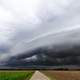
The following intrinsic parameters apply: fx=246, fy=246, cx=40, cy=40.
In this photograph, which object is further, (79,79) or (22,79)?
(22,79)

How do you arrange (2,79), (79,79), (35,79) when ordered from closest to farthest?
1. (35,79)
2. (79,79)
3. (2,79)

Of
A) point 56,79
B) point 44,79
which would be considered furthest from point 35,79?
point 56,79

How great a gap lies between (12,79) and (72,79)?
1561 centimetres

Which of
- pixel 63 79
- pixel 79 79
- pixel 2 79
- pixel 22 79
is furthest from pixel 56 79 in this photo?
pixel 2 79

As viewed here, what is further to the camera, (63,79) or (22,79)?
(22,79)

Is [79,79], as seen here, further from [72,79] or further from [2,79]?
[2,79]

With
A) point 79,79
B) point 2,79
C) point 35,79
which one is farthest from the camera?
point 2,79

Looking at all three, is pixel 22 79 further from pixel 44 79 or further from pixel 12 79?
pixel 44 79

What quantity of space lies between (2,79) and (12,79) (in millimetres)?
2584

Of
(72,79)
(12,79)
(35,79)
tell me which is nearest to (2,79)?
(12,79)

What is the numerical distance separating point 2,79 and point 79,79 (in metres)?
19.7

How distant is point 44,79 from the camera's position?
56.0m

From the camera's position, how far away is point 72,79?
6044cm

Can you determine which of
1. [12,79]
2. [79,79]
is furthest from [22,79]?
[79,79]
